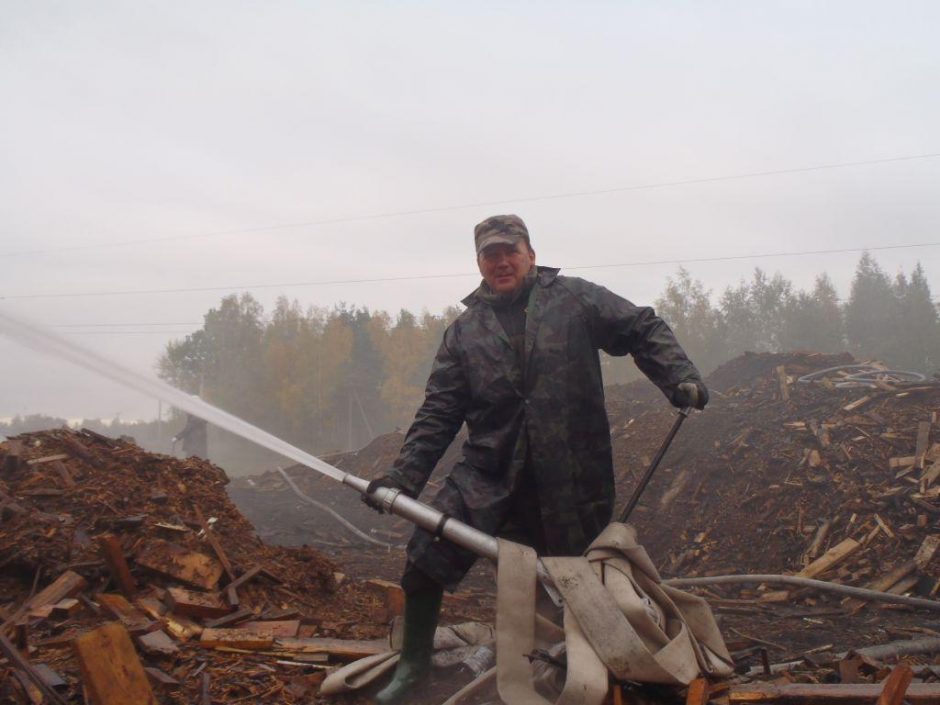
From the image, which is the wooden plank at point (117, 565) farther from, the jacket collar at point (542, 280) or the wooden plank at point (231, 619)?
the jacket collar at point (542, 280)

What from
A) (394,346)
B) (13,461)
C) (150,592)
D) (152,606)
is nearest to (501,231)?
(152,606)

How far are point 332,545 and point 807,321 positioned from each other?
42.5 m

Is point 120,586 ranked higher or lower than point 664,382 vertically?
lower

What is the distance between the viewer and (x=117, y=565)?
169 inches

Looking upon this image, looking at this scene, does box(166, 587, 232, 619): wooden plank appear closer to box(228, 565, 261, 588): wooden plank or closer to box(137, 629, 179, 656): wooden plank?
box(228, 565, 261, 588): wooden plank

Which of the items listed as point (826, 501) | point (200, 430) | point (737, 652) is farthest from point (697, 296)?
point (737, 652)

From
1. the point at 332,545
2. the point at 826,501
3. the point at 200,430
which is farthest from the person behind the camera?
the point at 200,430

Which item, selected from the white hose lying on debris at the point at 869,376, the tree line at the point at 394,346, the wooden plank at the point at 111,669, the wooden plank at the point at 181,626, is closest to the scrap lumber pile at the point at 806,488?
the white hose lying on debris at the point at 869,376

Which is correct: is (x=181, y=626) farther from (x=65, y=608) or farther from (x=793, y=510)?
(x=793, y=510)

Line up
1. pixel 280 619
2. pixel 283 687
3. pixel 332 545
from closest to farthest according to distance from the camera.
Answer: pixel 283 687 → pixel 280 619 → pixel 332 545

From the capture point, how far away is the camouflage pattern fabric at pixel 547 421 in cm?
319

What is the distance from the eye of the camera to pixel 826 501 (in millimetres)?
8750

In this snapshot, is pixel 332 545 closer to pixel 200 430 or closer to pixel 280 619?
pixel 280 619

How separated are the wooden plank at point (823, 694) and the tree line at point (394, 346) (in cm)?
3708
